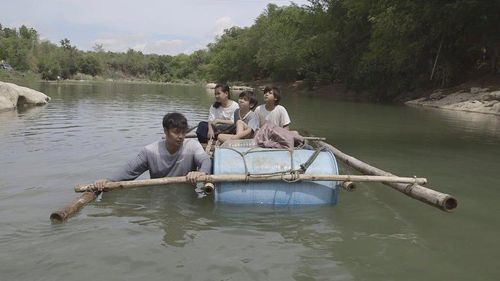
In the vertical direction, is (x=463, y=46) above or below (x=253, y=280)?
above

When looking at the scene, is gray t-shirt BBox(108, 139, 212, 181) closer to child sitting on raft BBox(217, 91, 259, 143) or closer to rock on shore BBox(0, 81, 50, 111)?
child sitting on raft BBox(217, 91, 259, 143)

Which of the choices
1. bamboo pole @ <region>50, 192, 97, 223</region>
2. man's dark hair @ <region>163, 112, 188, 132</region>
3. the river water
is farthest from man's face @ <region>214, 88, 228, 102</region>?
bamboo pole @ <region>50, 192, 97, 223</region>

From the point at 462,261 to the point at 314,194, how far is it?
1.66 meters

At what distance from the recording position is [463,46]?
27.7m

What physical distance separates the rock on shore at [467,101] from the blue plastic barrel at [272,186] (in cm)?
1717

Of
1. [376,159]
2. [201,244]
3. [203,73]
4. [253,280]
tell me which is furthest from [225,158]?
[203,73]

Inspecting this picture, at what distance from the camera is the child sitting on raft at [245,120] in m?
6.96

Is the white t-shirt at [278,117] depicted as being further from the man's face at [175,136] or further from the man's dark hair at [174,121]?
the man's dark hair at [174,121]

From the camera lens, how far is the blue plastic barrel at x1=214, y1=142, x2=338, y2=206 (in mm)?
5125

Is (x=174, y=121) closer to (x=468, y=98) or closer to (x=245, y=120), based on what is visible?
(x=245, y=120)

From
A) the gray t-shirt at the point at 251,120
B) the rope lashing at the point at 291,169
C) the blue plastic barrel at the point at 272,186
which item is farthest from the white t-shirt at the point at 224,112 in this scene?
the blue plastic barrel at the point at 272,186

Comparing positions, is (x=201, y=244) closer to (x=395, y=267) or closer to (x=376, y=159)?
(x=395, y=267)

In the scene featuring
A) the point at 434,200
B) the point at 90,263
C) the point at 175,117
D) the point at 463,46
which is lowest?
the point at 90,263

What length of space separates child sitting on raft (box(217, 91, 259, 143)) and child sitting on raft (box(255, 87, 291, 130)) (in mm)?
196
